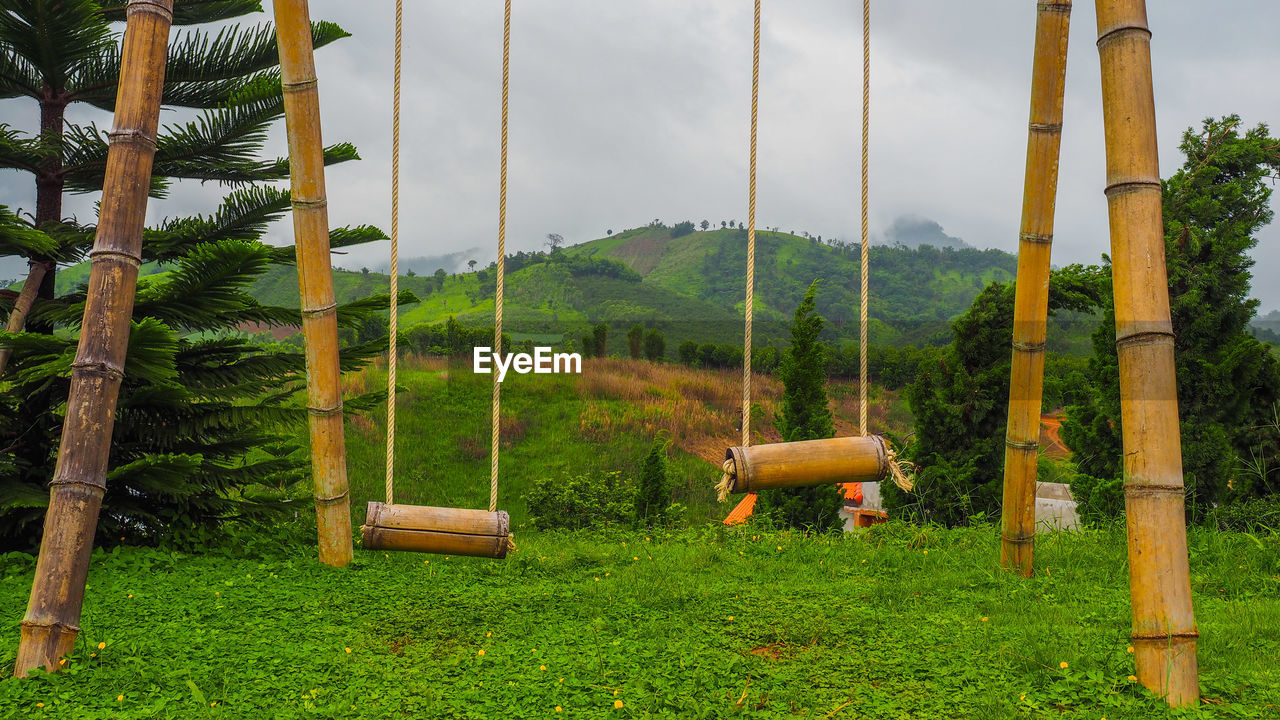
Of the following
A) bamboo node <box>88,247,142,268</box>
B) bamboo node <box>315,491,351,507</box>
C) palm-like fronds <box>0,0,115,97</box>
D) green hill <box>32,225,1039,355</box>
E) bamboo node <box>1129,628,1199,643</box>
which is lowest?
bamboo node <box>1129,628,1199,643</box>

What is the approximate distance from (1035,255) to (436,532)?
10.4 ft

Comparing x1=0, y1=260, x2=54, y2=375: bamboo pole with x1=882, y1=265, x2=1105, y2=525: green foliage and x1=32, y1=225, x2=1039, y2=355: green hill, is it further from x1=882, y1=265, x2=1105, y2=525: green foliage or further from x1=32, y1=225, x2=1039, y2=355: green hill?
x1=32, y1=225, x2=1039, y2=355: green hill

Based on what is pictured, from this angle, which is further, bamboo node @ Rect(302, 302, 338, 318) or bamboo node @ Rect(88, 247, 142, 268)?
bamboo node @ Rect(302, 302, 338, 318)

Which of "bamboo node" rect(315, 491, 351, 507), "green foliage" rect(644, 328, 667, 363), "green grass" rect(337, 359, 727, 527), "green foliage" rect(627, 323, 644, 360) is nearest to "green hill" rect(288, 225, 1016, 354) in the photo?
"green foliage" rect(627, 323, 644, 360)

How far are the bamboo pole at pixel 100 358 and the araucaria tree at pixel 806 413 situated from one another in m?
6.97

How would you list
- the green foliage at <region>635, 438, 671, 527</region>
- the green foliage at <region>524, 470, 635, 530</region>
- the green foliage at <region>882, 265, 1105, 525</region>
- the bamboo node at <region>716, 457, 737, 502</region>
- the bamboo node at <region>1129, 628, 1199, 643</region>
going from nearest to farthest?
1. the bamboo node at <region>1129, 628, 1199, 643</region>
2. the bamboo node at <region>716, 457, 737, 502</region>
3. the green foliage at <region>882, 265, 1105, 525</region>
4. the green foliage at <region>635, 438, 671, 527</region>
5. the green foliage at <region>524, 470, 635, 530</region>

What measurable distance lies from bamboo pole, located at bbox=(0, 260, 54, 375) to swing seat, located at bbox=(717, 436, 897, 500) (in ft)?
12.9

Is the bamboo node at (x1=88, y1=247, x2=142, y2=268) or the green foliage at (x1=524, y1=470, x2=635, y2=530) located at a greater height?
the bamboo node at (x1=88, y1=247, x2=142, y2=268)

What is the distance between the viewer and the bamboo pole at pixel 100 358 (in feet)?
9.77

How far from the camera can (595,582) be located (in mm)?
4109

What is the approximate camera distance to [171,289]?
4496mm

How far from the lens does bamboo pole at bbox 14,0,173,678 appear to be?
2979 millimetres

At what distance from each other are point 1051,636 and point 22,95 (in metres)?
6.44

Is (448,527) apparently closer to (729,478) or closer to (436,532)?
(436,532)
